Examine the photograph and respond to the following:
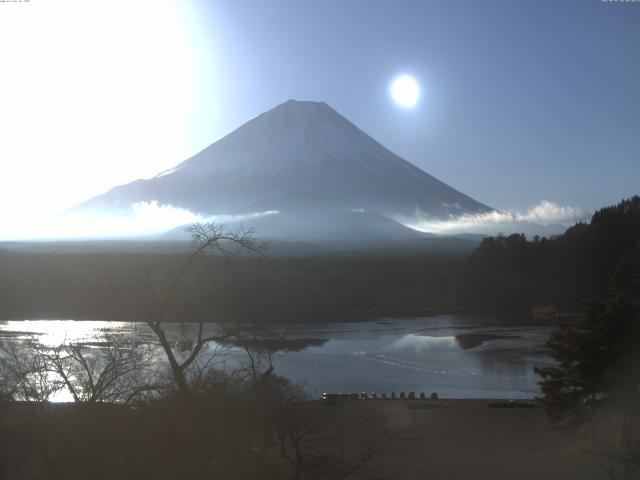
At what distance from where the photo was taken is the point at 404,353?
67.0 ft

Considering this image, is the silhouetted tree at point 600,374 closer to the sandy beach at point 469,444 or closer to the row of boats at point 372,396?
the sandy beach at point 469,444

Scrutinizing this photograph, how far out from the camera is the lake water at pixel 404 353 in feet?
50.6

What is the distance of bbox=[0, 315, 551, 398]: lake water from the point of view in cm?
1541

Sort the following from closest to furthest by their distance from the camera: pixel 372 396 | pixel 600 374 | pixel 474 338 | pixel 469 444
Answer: pixel 600 374, pixel 469 444, pixel 372 396, pixel 474 338

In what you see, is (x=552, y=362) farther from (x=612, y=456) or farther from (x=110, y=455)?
(x=110, y=455)

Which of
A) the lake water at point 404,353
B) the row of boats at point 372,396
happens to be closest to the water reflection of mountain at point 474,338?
the lake water at point 404,353

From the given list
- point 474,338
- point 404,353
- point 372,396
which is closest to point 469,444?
point 372,396

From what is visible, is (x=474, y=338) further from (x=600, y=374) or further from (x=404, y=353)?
(x=600, y=374)

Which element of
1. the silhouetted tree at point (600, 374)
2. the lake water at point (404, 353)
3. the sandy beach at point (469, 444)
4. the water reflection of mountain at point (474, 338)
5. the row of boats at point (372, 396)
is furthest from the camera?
the water reflection of mountain at point (474, 338)

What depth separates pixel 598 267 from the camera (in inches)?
1444

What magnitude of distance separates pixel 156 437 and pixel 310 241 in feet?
234

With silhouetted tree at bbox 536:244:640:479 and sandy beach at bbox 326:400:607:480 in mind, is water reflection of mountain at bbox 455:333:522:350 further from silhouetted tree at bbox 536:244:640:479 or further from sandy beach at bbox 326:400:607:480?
silhouetted tree at bbox 536:244:640:479

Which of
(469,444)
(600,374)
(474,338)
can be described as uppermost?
(600,374)

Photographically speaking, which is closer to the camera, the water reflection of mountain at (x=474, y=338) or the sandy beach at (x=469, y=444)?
the sandy beach at (x=469, y=444)
